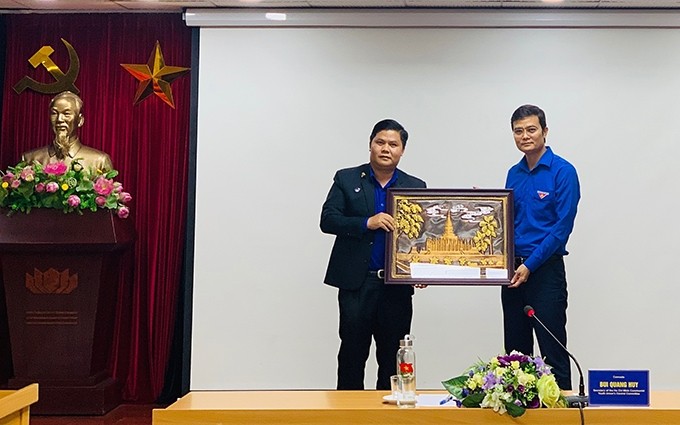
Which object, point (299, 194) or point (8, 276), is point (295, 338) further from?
point (8, 276)

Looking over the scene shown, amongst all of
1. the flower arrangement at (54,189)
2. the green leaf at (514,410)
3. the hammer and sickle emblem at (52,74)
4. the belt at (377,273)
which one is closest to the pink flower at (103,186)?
the flower arrangement at (54,189)

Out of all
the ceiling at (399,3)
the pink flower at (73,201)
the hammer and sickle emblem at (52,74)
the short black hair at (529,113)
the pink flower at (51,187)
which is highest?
the ceiling at (399,3)

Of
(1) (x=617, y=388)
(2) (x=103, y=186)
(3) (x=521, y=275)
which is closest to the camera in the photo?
(1) (x=617, y=388)

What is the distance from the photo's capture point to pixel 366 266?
192 inches

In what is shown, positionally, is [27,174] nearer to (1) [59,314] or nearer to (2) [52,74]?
(1) [59,314]

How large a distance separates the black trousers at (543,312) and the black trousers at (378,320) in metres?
0.59

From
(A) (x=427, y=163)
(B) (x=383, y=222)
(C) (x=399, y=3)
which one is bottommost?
(B) (x=383, y=222)

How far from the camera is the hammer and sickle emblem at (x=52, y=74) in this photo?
6051mm

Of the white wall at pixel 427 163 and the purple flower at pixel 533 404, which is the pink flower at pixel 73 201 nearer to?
the white wall at pixel 427 163

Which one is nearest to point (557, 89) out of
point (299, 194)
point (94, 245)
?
point (299, 194)

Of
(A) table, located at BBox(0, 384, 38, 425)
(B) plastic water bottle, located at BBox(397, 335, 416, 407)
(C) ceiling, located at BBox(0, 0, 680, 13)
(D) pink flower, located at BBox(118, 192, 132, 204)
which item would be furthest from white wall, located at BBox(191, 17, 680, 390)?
(A) table, located at BBox(0, 384, 38, 425)

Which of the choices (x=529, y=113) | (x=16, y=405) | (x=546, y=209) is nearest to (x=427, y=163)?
(x=529, y=113)

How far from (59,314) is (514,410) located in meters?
3.48

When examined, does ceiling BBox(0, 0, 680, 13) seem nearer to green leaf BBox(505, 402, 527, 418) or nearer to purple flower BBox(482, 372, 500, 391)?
purple flower BBox(482, 372, 500, 391)
